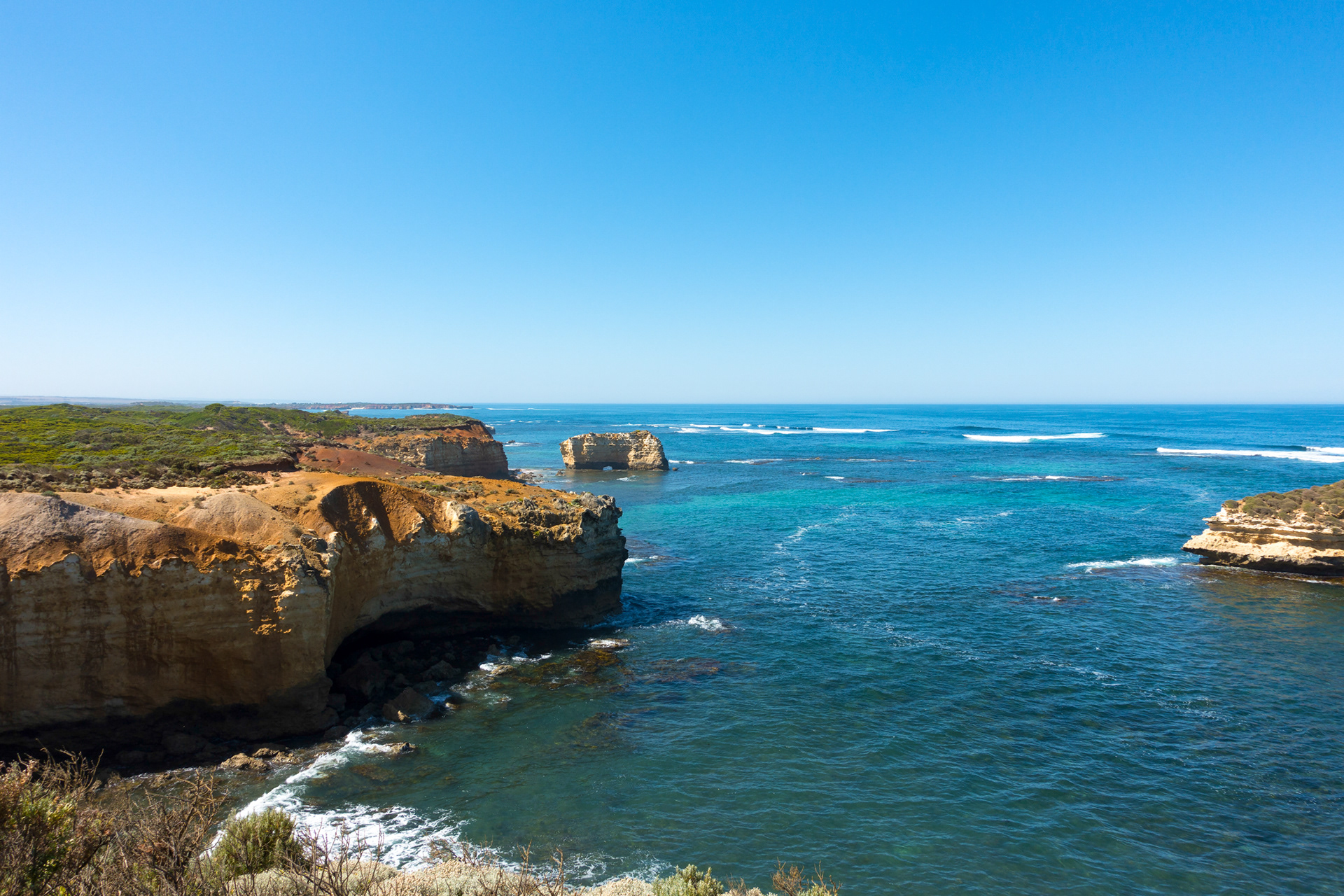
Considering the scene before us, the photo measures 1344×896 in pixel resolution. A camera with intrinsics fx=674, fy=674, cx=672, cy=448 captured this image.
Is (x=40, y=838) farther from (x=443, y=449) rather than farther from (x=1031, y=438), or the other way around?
(x=1031, y=438)

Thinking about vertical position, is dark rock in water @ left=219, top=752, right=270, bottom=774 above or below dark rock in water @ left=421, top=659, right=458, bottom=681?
below

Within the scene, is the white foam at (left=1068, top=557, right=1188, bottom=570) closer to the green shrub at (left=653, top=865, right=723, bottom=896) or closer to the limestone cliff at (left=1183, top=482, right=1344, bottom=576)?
the limestone cliff at (left=1183, top=482, right=1344, bottom=576)

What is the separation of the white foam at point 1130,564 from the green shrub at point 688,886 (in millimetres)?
39304

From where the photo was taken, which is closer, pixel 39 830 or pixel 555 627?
pixel 39 830

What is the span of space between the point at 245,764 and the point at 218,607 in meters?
4.94

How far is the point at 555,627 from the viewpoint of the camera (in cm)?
3331

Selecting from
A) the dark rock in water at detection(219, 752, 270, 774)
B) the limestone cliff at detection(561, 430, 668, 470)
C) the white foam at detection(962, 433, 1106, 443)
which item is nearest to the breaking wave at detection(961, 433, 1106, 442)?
the white foam at detection(962, 433, 1106, 443)

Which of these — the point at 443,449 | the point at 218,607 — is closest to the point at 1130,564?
the point at 218,607

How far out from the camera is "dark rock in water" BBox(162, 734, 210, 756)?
68.6 ft

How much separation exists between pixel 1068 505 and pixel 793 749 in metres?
56.5

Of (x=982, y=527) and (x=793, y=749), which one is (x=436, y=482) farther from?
(x=982, y=527)

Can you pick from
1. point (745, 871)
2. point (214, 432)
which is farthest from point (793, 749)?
point (214, 432)

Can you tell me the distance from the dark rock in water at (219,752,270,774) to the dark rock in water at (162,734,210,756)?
1239 millimetres

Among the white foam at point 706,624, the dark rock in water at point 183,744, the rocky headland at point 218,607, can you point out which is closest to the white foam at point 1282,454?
the white foam at point 706,624
